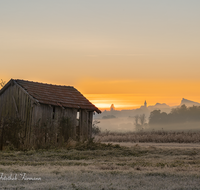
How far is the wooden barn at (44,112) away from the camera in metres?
19.5

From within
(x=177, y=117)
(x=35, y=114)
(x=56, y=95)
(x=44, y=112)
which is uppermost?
(x=177, y=117)

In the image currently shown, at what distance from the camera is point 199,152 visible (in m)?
17.1

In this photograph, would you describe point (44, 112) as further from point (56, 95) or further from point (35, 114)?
point (56, 95)

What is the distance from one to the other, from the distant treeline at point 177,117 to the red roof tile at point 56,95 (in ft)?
305

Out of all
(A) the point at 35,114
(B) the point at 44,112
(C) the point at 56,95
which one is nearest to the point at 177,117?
(C) the point at 56,95

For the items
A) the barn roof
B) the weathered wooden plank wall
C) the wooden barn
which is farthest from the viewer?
the barn roof

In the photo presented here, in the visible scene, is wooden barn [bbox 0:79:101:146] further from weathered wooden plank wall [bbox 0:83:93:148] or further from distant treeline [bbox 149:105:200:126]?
distant treeline [bbox 149:105:200:126]

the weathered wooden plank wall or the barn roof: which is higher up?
the barn roof

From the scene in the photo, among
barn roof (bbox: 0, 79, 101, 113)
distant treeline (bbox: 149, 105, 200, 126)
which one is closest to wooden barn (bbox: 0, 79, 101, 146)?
barn roof (bbox: 0, 79, 101, 113)

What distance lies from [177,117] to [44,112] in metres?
101

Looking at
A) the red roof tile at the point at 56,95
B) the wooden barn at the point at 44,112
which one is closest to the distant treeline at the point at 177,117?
the red roof tile at the point at 56,95

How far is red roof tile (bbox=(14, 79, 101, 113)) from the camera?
69.0ft

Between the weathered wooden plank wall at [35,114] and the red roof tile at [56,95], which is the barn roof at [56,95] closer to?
the red roof tile at [56,95]

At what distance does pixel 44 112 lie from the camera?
807 inches
